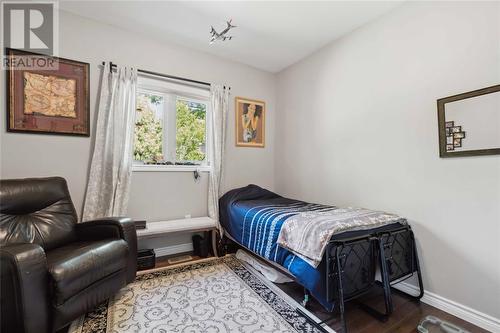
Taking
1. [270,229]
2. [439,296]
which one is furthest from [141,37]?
[439,296]

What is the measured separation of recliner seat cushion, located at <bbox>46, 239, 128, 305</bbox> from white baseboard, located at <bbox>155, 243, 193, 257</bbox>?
3.37 feet

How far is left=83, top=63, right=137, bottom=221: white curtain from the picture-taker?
2458 millimetres

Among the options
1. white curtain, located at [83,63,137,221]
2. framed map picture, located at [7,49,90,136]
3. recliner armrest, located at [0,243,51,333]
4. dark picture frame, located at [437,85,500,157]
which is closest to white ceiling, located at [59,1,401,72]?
white curtain, located at [83,63,137,221]

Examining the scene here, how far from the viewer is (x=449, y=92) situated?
1862 mm

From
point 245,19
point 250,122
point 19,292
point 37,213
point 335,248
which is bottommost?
point 19,292

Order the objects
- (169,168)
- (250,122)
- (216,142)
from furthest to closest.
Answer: (250,122) → (216,142) → (169,168)

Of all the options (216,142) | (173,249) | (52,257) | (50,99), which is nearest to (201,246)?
(173,249)

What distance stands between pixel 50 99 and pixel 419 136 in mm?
3556

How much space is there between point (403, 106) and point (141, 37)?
9.83 ft

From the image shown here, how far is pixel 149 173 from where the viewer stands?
111 inches

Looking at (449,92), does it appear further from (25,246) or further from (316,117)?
(25,246)

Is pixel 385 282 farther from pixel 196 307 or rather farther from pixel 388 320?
pixel 196 307

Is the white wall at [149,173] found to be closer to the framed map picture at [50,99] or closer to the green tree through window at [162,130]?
the framed map picture at [50,99]

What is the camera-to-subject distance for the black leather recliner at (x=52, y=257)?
4.17 ft
